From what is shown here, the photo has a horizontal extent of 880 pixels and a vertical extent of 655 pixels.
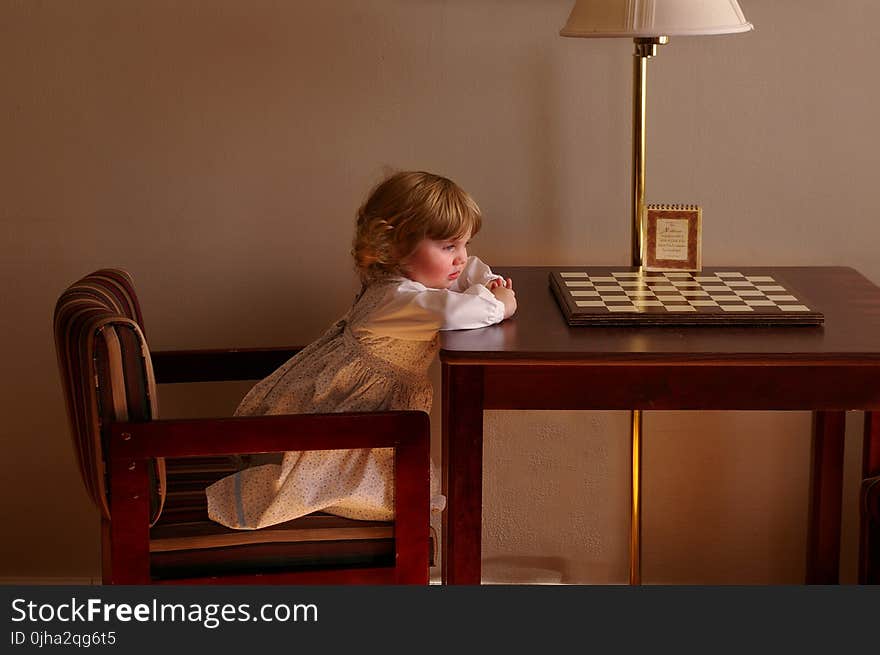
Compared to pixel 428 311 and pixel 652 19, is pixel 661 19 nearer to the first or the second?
pixel 652 19

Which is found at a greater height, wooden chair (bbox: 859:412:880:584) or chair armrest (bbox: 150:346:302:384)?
chair armrest (bbox: 150:346:302:384)

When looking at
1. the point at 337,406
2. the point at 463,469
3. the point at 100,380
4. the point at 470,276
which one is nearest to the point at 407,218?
the point at 470,276

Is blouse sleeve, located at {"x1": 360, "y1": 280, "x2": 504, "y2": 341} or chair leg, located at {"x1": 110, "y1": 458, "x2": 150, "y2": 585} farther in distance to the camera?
blouse sleeve, located at {"x1": 360, "y1": 280, "x2": 504, "y2": 341}

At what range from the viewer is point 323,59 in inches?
103

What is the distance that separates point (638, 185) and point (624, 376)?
2.07 feet

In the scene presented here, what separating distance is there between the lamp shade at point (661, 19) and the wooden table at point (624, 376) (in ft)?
1.74

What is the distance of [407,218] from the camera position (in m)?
2.22

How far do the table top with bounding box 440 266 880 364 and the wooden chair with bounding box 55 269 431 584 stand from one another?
17 centimetres

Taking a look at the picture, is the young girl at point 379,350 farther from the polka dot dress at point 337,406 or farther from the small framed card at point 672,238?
the small framed card at point 672,238

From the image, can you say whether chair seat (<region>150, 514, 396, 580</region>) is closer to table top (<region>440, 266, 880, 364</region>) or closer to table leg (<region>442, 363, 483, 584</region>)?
table leg (<region>442, 363, 483, 584</region>)

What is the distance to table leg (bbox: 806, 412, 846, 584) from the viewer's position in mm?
2598

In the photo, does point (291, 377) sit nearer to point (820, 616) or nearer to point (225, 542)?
point (225, 542)

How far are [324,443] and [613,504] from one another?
1048 mm

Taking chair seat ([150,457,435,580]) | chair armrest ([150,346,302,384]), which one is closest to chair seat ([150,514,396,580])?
chair seat ([150,457,435,580])
